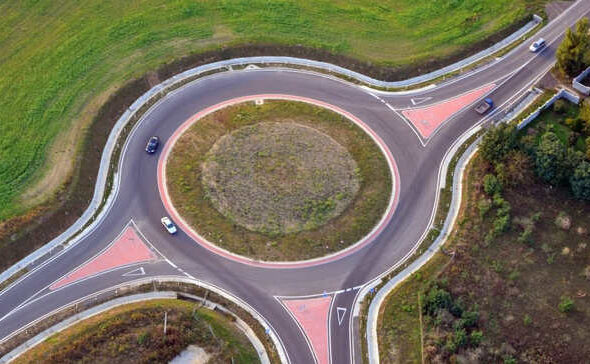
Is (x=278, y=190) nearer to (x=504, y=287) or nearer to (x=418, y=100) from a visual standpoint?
(x=418, y=100)

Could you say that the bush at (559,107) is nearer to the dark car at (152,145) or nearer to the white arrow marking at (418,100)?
the white arrow marking at (418,100)

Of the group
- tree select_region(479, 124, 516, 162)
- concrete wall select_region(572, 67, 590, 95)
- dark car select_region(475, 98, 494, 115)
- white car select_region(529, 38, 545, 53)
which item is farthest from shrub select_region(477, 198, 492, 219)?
white car select_region(529, 38, 545, 53)

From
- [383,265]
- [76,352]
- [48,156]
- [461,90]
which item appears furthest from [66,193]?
[461,90]

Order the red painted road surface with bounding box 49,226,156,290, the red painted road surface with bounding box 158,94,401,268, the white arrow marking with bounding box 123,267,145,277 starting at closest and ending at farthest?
the red painted road surface with bounding box 49,226,156,290 → the white arrow marking with bounding box 123,267,145,277 → the red painted road surface with bounding box 158,94,401,268

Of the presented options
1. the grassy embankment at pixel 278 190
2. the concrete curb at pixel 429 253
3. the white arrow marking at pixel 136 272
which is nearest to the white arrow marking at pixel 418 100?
the concrete curb at pixel 429 253

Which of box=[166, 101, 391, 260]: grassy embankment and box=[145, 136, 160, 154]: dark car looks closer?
box=[166, 101, 391, 260]: grassy embankment

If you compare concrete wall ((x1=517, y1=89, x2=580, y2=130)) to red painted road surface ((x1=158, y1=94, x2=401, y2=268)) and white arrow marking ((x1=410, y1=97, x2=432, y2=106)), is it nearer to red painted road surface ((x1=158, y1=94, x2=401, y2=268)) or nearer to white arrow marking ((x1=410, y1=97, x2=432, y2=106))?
white arrow marking ((x1=410, y1=97, x2=432, y2=106))
